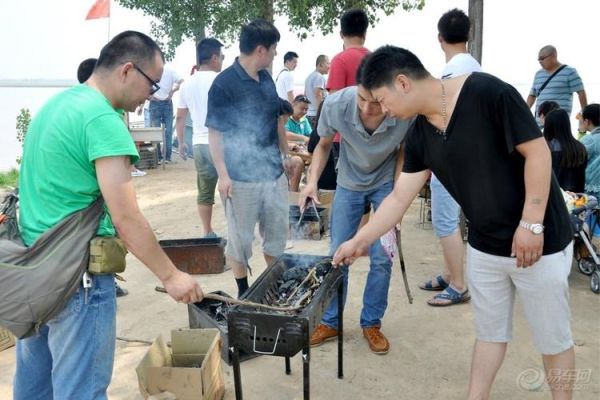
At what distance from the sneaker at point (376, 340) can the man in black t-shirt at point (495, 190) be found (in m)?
1.09

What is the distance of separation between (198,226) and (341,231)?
3.88 m

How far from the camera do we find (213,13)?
1392 cm

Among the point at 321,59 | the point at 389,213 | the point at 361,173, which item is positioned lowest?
the point at 389,213

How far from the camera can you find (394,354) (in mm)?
3941

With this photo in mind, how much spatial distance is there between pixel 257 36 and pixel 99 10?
336 inches

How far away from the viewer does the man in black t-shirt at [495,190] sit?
2.35 metres

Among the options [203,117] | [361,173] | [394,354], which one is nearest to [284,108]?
[361,173]

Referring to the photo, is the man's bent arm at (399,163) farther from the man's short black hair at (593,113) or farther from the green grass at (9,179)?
the green grass at (9,179)

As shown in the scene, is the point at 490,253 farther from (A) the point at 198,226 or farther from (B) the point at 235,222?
(A) the point at 198,226

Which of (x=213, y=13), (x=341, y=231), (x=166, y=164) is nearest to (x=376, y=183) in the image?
(x=341, y=231)

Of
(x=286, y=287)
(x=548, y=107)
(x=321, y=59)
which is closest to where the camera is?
(x=286, y=287)

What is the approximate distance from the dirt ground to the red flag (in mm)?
7581

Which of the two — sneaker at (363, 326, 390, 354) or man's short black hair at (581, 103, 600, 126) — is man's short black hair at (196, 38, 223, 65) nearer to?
sneaker at (363, 326, 390, 354)

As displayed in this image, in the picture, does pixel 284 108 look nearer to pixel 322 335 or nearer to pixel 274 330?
pixel 322 335
